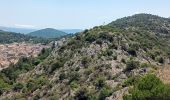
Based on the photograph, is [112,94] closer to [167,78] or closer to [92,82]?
[167,78]

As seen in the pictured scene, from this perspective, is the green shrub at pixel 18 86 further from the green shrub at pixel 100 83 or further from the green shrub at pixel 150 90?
the green shrub at pixel 150 90

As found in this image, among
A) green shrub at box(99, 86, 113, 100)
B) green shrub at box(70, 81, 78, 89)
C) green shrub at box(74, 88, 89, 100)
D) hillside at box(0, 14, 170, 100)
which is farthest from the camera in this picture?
green shrub at box(70, 81, 78, 89)

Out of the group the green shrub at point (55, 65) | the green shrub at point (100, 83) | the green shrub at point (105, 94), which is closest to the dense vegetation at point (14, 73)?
the green shrub at point (55, 65)

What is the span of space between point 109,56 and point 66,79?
1209cm

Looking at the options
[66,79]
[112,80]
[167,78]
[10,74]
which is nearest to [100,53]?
[66,79]

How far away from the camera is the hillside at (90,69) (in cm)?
7700

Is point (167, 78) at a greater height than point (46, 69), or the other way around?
point (167, 78)

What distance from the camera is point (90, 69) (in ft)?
288

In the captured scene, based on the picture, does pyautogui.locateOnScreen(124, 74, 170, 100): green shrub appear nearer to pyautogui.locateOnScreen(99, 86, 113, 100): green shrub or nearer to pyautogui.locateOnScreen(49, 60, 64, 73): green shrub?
pyautogui.locateOnScreen(99, 86, 113, 100): green shrub

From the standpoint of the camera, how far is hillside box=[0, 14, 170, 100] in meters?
77.0

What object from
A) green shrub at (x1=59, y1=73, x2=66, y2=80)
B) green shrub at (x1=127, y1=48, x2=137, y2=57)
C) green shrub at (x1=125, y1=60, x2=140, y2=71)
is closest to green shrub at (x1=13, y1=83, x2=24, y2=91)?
green shrub at (x1=59, y1=73, x2=66, y2=80)

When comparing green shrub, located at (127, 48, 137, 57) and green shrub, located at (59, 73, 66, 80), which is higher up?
green shrub, located at (127, 48, 137, 57)

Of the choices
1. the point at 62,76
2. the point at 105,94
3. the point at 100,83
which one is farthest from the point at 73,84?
the point at 105,94

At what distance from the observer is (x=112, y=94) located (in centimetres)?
6228
